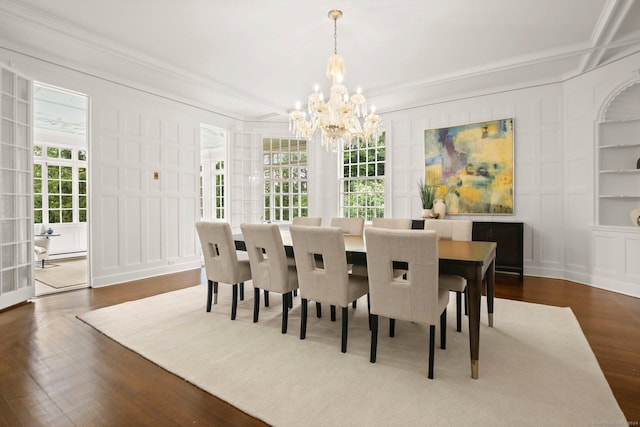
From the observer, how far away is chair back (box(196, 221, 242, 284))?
10.5 ft

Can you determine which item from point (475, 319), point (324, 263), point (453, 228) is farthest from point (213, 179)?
point (475, 319)

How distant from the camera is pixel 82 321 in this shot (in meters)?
3.19

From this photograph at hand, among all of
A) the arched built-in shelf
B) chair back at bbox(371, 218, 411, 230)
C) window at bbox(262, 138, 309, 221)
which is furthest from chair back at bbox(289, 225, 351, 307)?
window at bbox(262, 138, 309, 221)

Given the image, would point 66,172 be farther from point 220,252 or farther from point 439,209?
point 439,209

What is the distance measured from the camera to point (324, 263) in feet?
8.44

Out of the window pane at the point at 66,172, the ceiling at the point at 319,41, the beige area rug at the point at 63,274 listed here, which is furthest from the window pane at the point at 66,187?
the ceiling at the point at 319,41

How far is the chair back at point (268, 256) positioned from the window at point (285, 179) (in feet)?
12.9

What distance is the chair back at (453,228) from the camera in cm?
341

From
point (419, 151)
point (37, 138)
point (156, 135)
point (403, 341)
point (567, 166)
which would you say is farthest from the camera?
point (37, 138)

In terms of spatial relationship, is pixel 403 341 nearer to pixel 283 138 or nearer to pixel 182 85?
pixel 182 85

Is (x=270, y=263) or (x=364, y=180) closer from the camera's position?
(x=270, y=263)

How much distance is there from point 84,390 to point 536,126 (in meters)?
5.96

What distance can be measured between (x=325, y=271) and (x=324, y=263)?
2.6 inches

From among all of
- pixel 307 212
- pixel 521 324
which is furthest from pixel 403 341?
pixel 307 212
